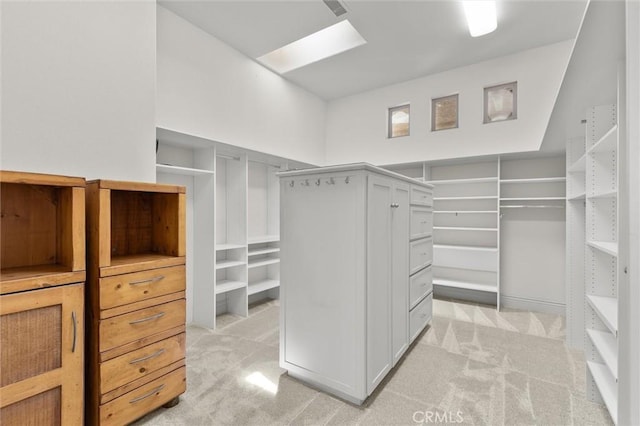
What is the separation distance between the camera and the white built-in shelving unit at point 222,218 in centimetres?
321

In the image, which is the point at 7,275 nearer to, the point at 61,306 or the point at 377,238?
the point at 61,306

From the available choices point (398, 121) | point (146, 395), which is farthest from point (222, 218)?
point (398, 121)

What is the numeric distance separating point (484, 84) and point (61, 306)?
4661 mm

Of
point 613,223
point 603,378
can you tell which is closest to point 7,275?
point 603,378

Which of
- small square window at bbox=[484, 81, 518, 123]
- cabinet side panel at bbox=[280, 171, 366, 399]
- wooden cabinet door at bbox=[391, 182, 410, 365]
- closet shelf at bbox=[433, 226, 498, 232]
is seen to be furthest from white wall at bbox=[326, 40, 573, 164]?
cabinet side panel at bbox=[280, 171, 366, 399]

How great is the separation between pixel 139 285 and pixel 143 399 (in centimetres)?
66

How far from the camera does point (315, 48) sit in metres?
3.74

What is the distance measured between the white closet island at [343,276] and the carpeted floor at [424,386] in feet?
0.52

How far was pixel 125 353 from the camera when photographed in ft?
5.25

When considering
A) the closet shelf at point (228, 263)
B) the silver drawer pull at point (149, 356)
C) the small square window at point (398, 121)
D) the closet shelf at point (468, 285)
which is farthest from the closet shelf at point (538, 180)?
the silver drawer pull at point (149, 356)

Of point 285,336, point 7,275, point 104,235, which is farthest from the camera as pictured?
point 285,336

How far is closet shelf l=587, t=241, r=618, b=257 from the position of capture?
5.06 feet

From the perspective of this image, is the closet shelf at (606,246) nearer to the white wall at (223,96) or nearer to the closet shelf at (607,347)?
the closet shelf at (607,347)

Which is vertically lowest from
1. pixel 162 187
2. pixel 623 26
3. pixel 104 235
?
pixel 104 235
